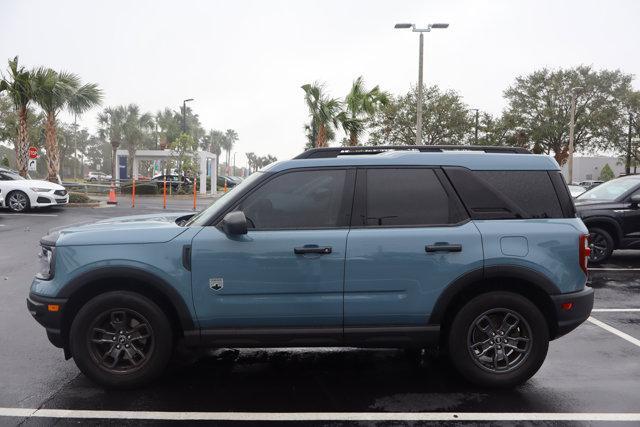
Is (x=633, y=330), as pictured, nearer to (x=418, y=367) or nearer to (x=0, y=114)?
(x=418, y=367)

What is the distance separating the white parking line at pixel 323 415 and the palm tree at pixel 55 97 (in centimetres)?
2175

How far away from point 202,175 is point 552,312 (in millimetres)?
32252

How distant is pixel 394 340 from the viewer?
13.4ft

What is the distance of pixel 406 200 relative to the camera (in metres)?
4.18

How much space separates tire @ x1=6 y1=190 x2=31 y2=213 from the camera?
17.2 meters

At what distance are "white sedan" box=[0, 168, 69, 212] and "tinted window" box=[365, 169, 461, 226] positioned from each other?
1632 cm

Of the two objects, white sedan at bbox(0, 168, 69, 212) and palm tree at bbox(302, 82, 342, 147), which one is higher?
palm tree at bbox(302, 82, 342, 147)

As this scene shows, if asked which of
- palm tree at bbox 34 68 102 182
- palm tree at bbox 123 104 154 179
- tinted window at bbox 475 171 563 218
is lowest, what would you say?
tinted window at bbox 475 171 563 218

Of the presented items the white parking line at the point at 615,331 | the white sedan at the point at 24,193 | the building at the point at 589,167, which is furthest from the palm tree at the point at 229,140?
the white parking line at the point at 615,331

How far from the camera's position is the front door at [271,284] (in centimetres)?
397

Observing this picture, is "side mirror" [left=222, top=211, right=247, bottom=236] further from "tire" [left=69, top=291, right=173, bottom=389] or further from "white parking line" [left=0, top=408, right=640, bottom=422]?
"white parking line" [left=0, top=408, right=640, bottom=422]

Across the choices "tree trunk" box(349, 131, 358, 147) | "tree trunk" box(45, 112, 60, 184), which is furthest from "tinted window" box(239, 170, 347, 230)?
"tree trunk" box(45, 112, 60, 184)

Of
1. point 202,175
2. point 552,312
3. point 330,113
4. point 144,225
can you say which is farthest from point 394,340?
point 202,175

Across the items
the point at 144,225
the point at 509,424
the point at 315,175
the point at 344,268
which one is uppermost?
the point at 315,175
